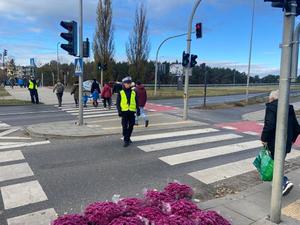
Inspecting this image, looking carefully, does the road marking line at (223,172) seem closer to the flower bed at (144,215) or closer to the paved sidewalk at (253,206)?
the paved sidewalk at (253,206)

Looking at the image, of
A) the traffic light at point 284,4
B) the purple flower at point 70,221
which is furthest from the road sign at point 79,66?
the purple flower at point 70,221

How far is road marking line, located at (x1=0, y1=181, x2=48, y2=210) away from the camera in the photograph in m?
5.20

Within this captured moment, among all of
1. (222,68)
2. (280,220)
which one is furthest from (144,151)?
(222,68)

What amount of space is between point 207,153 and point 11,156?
188 inches

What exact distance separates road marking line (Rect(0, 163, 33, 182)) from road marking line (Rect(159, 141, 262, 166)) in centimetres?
299

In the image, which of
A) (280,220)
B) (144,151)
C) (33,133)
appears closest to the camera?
(280,220)

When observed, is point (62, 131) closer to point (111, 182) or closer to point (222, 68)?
point (111, 182)

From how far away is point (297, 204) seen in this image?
509cm

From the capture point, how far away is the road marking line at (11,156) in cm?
781

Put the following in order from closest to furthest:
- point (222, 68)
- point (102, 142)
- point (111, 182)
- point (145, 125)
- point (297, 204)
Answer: point (297, 204), point (111, 182), point (102, 142), point (145, 125), point (222, 68)

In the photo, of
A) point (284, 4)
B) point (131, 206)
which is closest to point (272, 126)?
point (284, 4)

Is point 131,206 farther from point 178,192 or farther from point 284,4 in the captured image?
point 284,4

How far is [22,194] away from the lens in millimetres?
5562

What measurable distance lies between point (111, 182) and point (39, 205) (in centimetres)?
152
